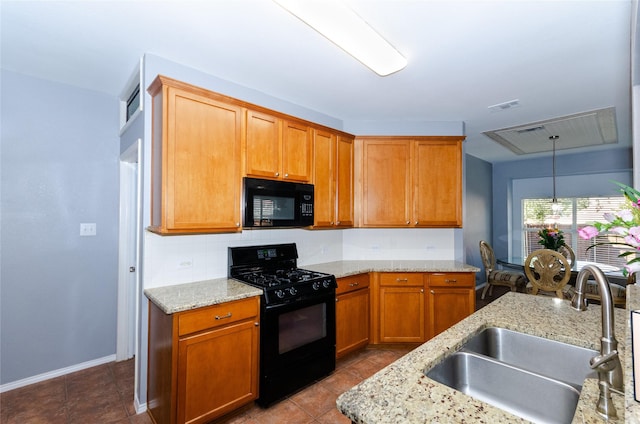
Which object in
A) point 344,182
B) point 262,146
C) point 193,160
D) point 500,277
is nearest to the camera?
point 193,160

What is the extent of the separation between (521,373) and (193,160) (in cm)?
220

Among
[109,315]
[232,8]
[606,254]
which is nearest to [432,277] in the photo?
[232,8]

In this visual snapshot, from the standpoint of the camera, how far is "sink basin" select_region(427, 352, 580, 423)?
3.47 ft

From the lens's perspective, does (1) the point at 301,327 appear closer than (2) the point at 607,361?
No

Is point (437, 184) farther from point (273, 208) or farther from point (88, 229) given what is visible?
point (88, 229)

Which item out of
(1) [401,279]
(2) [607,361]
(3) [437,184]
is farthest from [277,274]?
(2) [607,361]

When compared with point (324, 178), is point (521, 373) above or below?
below

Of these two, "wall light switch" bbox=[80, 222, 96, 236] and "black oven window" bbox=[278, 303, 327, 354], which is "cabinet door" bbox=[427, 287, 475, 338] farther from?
"wall light switch" bbox=[80, 222, 96, 236]

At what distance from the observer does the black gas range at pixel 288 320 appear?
223cm

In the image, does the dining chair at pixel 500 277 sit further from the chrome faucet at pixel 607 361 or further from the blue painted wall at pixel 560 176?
the chrome faucet at pixel 607 361

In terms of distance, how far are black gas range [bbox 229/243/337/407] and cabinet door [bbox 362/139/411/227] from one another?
1.15 metres

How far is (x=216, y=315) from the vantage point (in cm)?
201

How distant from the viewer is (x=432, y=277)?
10.6 feet

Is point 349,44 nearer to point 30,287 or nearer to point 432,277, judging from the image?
point 432,277
